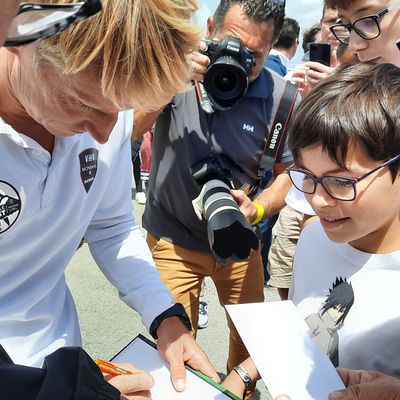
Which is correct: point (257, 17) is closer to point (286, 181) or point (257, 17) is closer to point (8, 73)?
point (286, 181)

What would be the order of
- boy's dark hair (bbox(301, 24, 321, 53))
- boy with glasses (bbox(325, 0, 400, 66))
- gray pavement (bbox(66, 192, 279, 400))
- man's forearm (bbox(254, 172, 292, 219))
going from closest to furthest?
boy with glasses (bbox(325, 0, 400, 66)) → man's forearm (bbox(254, 172, 292, 219)) → gray pavement (bbox(66, 192, 279, 400)) → boy's dark hair (bbox(301, 24, 321, 53))

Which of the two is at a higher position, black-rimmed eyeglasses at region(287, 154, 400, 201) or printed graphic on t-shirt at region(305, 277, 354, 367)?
black-rimmed eyeglasses at region(287, 154, 400, 201)

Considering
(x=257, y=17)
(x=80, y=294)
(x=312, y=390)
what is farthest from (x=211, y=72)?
(x=80, y=294)

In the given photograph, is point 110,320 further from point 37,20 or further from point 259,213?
point 37,20

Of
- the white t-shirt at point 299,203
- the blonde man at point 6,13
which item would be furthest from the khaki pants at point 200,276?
the blonde man at point 6,13

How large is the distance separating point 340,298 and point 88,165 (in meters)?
0.77

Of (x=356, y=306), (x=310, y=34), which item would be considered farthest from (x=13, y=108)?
(x=310, y=34)

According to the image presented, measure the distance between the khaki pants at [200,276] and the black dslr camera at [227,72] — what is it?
0.70m

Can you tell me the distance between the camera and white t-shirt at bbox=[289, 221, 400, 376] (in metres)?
1.02

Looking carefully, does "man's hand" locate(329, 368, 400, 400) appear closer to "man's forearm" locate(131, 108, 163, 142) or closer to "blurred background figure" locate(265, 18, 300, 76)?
"man's forearm" locate(131, 108, 163, 142)

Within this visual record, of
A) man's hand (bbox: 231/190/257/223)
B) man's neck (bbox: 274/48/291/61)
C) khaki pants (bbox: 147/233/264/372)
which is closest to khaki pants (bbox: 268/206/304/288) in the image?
khaki pants (bbox: 147/233/264/372)

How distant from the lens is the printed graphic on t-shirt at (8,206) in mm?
995

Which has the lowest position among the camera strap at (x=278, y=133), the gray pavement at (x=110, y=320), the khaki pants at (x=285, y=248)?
the gray pavement at (x=110, y=320)

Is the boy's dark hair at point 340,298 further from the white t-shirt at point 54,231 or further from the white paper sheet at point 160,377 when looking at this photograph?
the white t-shirt at point 54,231
